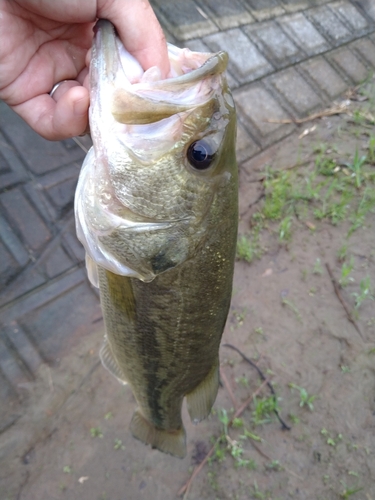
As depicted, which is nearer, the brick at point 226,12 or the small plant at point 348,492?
the small plant at point 348,492

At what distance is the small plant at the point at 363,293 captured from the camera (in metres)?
3.20

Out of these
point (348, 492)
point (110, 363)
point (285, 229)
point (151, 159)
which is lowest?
point (348, 492)

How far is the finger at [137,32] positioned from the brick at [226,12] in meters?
3.32

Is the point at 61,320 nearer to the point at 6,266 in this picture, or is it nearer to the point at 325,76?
the point at 6,266

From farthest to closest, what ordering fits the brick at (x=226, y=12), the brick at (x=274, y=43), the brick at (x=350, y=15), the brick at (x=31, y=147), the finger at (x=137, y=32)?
the brick at (x=350, y=15)
the brick at (x=274, y=43)
the brick at (x=226, y=12)
the brick at (x=31, y=147)
the finger at (x=137, y=32)

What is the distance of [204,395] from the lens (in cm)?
180

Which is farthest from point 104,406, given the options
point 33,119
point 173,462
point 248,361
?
point 33,119

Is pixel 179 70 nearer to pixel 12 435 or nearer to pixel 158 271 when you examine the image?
pixel 158 271

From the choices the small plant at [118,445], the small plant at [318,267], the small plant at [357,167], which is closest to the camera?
the small plant at [118,445]

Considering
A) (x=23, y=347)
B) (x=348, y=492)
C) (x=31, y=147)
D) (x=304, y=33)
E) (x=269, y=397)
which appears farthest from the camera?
(x=304, y=33)

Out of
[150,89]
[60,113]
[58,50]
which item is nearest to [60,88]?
[58,50]

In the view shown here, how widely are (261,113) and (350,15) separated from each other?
105 inches

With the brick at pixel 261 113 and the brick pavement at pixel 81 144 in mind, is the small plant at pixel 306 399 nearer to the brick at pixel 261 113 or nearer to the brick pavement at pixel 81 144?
the brick pavement at pixel 81 144

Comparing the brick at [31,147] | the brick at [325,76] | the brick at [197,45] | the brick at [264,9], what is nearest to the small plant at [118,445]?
the brick at [31,147]
